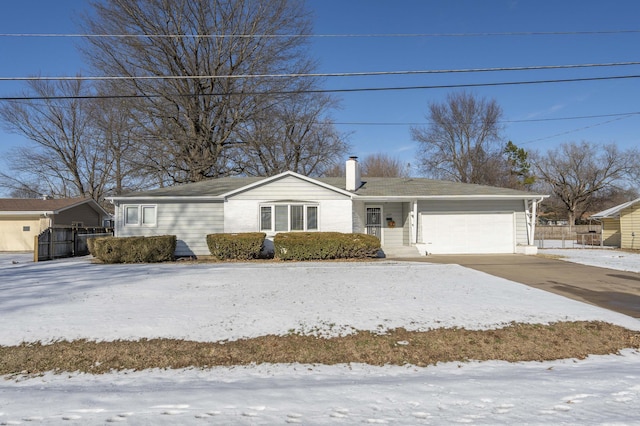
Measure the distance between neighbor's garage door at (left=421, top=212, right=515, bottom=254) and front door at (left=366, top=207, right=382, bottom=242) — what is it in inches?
78.1

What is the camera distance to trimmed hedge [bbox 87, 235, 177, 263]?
13.9m

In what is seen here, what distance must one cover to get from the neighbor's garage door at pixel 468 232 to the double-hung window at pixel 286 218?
5.52 metres

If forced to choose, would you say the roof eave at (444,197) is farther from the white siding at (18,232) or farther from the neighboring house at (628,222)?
the white siding at (18,232)

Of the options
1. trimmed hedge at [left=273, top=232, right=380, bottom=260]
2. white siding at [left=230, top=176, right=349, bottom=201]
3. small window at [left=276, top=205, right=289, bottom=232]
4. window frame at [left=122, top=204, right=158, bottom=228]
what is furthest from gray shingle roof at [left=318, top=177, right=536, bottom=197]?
window frame at [left=122, top=204, right=158, bottom=228]

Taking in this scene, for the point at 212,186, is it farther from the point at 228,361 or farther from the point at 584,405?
the point at 584,405

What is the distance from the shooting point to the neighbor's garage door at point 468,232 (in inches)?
680

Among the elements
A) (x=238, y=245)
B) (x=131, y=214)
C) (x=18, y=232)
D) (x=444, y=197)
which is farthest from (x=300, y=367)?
(x=18, y=232)

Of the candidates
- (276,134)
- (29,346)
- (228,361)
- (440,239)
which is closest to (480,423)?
(228,361)

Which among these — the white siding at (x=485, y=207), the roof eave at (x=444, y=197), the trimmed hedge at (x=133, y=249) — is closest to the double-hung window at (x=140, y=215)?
the trimmed hedge at (x=133, y=249)

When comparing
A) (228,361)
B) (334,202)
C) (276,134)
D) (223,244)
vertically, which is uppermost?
(276,134)

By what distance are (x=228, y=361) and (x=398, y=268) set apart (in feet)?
26.1

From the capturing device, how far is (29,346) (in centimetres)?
521

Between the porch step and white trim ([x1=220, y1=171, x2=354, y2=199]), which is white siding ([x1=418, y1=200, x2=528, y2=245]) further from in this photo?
white trim ([x1=220, y1=171, x2=354, y2=199])

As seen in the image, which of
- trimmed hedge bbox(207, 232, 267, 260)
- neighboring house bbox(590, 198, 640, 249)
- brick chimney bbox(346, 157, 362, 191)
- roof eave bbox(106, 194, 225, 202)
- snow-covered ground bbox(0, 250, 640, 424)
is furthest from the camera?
neighboring house bbox(590, 198, 640, 249)
